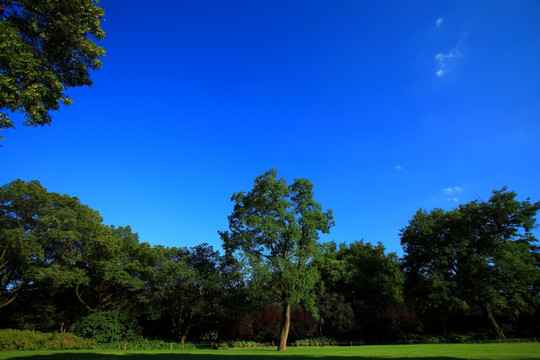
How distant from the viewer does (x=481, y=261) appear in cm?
3209

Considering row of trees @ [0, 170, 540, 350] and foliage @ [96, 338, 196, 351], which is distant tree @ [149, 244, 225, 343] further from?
foliage @ [96, 338, 196, 351]

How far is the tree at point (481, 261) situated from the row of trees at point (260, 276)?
15cm

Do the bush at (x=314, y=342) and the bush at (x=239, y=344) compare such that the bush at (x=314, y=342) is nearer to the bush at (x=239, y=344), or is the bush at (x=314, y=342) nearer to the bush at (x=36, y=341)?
the bush at (x=239, y=344)

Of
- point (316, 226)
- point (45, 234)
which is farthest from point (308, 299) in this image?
point (45, 234)

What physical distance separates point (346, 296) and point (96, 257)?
3898cm

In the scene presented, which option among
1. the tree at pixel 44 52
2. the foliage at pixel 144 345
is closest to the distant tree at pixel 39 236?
the foliage at pixel 144 345

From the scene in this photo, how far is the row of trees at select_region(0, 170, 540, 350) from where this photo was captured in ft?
80.2

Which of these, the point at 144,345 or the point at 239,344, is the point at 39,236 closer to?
the point at 144,345

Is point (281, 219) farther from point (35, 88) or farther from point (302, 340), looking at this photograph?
point (302, 340)

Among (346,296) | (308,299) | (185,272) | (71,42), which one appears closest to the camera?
(71,42)

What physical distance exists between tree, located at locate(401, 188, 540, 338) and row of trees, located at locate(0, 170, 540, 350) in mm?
155

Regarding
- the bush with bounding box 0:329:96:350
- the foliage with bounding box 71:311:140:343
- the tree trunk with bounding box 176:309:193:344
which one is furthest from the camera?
the tree trunk with bounding box 176:309:193:344

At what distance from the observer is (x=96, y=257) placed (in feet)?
104

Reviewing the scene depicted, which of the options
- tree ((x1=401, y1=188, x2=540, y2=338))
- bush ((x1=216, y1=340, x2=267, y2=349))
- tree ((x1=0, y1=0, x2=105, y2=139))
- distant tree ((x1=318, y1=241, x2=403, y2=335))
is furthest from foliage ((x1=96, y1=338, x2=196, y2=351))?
tree ((x1=401, y1=188, x2=540, y2=338))
